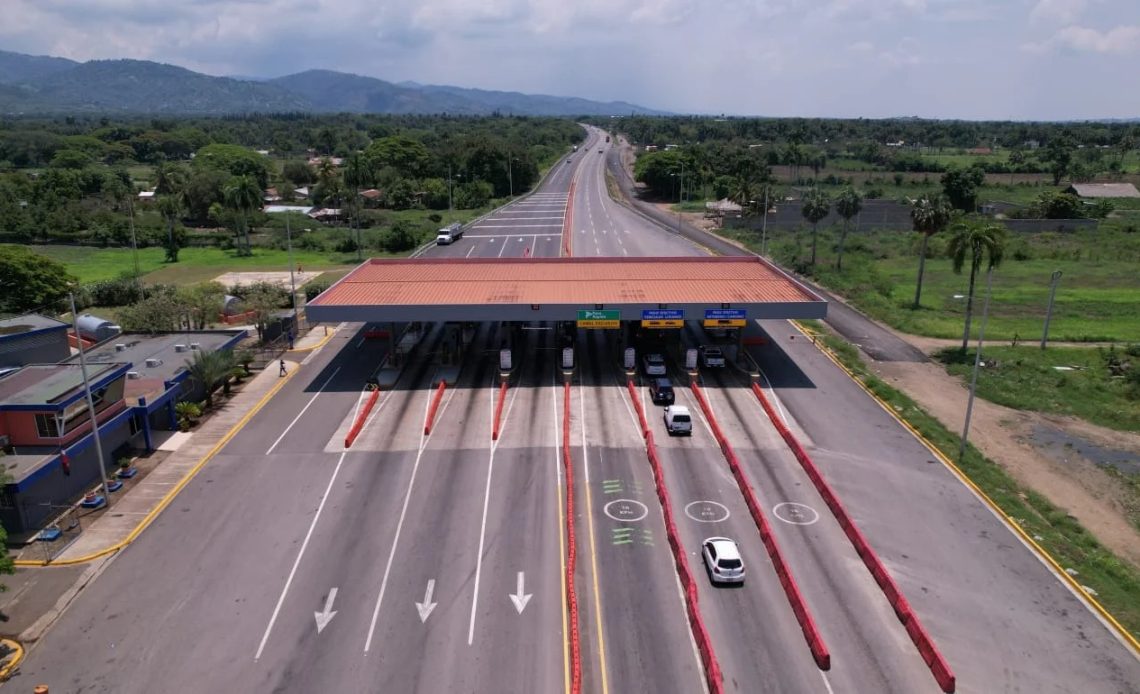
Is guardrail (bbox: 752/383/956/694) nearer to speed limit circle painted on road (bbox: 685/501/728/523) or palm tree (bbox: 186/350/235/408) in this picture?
speed limit circle painted on road (bbox: 685/501/728/523)

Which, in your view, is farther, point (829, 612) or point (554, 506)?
point (554, 506)

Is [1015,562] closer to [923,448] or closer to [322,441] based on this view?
Result: [923,448]

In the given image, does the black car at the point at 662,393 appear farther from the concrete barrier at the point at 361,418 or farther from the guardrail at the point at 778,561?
the concrete barrier at the point at 361,418

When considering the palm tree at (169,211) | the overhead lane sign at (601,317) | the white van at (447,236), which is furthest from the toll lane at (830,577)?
the palm tree at (169,211)

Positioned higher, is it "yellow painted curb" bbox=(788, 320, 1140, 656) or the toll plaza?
the toll plaza

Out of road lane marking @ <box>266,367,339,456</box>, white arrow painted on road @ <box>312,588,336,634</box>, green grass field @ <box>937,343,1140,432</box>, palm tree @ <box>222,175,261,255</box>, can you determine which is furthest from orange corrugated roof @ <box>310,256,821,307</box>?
palm tree @ <box>222,175,261,255</box>

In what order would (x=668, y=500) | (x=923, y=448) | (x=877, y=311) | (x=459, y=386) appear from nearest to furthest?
(x=668, y=500) → (x=923, y=448) → (x=459, y=386) → (x=877, y=311)

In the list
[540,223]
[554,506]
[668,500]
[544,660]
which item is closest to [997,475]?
[668,500]
